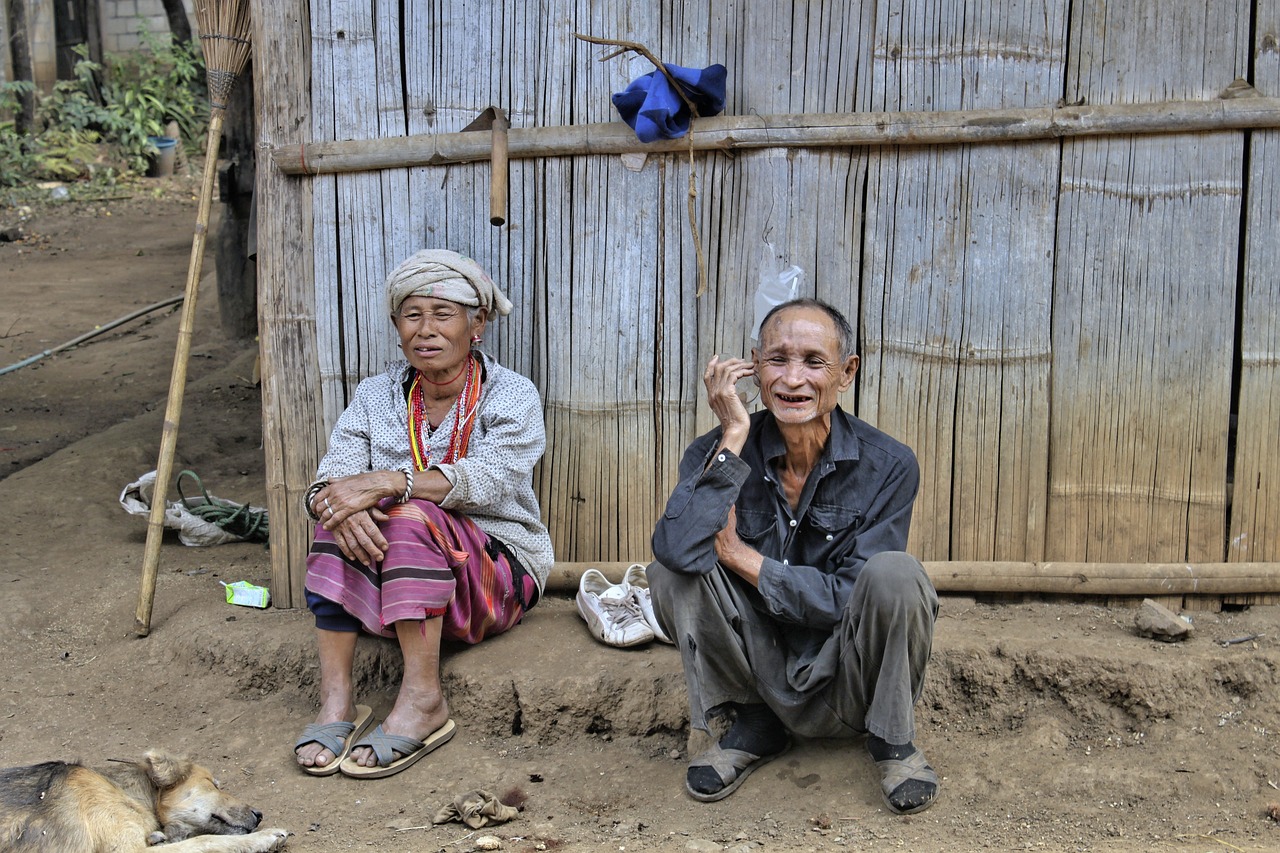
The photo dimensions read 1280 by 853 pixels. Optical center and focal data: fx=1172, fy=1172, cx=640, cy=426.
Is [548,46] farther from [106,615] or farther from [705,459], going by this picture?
[106,615]

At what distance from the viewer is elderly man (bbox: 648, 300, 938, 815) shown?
9.17ft

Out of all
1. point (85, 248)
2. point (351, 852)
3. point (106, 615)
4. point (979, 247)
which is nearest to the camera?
point (351, 852)

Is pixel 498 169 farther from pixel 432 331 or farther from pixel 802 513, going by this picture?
pixel 802 513

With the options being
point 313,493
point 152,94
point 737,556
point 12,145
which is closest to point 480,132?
point 313,493

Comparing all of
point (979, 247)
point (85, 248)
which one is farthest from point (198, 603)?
point (85, 248)

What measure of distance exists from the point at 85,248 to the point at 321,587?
964 centimetres

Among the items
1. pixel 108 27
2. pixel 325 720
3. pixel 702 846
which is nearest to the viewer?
pixel 702 846

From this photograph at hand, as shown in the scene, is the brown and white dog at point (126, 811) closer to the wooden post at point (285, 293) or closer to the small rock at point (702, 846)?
the small rock at point (702, 846)

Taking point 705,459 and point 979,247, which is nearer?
point 705,459

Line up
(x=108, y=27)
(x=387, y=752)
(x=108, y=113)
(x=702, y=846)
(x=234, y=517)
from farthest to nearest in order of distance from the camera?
(x=108, y=27) < (x=108, y=113) < (x=234, y=517) < (x=387, y=752) < (x=702, y=846)

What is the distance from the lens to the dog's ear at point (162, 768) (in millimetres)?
2869

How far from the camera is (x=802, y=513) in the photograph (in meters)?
3.00

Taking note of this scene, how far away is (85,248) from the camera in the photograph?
1152cm

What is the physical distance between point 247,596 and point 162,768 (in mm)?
1224
